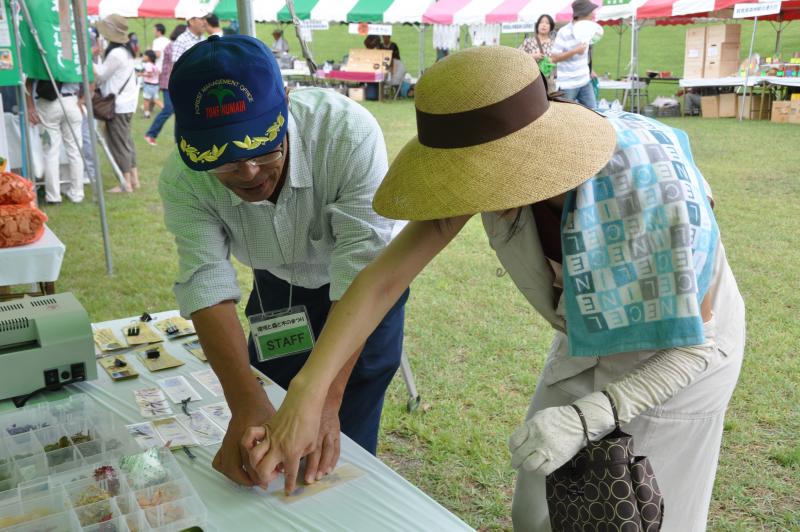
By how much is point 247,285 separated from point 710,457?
135 inches

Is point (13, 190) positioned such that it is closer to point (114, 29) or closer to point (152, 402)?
point (152, 402)

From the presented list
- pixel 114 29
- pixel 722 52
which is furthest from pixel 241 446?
pixel 722 52

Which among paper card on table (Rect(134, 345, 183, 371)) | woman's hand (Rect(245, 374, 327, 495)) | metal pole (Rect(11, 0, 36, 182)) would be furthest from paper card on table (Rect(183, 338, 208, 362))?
metal pole (Rect(11, 0, 36, 182))

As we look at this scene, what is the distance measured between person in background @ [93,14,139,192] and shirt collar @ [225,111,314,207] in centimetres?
532

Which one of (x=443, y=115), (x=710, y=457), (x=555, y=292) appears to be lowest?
(x=710, y=457)

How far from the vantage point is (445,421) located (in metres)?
2.80

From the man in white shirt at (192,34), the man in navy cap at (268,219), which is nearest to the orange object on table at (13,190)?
the man in navy cap at (268,219)

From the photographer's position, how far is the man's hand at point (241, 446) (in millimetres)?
1272

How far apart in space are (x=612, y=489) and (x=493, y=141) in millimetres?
570

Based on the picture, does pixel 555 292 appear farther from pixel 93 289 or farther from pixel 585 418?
pixel 93 289

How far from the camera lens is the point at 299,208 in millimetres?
1607

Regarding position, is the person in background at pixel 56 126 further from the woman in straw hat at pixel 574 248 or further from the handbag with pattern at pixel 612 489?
the handbag with pattern at pixel 612 489

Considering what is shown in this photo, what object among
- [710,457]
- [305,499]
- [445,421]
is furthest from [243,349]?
[445,421]

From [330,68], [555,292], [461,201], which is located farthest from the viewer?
[330,68]
